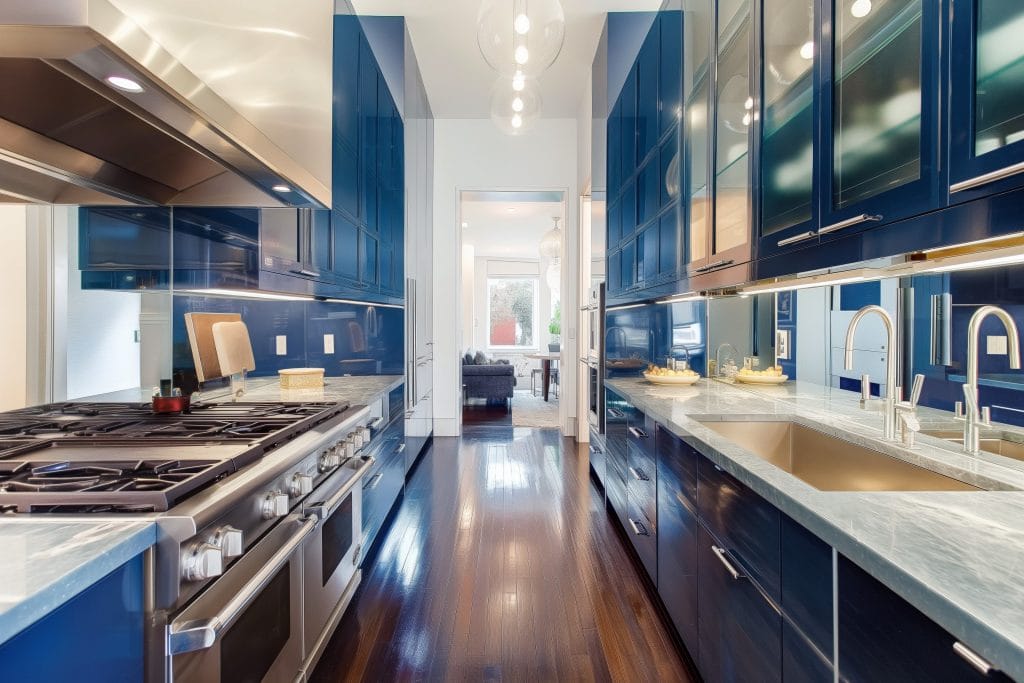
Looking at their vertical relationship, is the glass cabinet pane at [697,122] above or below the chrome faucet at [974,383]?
above

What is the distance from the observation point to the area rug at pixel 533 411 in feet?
21.5

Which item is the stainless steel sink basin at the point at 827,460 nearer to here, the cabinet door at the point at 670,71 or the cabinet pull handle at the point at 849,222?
the cabinet pull handle at the point at 849,222

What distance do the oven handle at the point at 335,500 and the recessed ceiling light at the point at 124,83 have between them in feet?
3.65

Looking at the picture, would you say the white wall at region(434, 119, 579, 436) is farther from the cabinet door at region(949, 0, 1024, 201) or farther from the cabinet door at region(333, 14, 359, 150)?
the cabinet door at region(949, 0, 1024, 201)

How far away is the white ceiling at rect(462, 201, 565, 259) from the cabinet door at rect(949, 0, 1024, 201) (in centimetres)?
663

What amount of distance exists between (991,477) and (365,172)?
9.73 ft

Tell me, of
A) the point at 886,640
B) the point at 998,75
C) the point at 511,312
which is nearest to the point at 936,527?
the point at 886,640

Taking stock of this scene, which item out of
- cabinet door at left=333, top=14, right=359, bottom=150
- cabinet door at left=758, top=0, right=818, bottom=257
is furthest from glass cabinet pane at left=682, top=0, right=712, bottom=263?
cabinet door at left=333, top=14, right=359, bottom=150

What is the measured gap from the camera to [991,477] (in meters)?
1.10

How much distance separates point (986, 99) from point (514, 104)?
2.50m

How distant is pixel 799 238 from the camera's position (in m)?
1.48

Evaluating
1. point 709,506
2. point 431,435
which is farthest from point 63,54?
point 431,435

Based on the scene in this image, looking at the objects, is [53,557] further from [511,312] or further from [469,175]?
[511,312]

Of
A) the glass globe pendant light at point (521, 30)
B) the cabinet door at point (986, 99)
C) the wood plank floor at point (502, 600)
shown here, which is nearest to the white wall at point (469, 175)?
the wood plank floor at point (502, 600)
